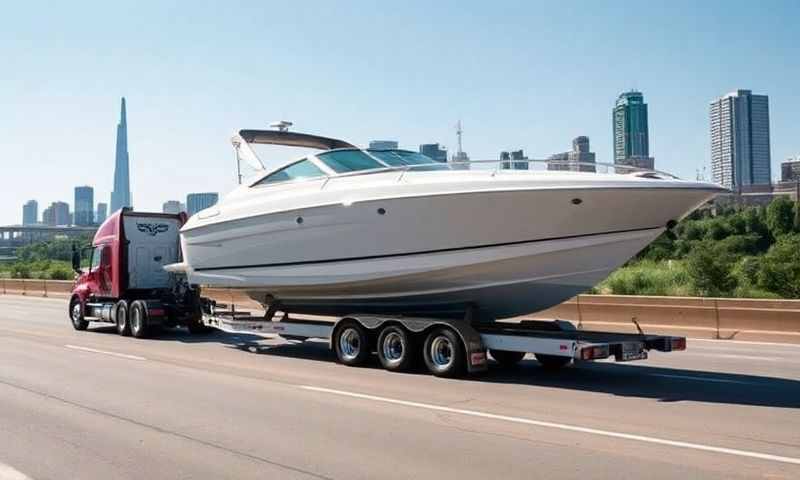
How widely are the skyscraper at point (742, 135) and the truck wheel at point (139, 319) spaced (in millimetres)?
168208

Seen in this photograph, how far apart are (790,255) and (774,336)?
8021 mm

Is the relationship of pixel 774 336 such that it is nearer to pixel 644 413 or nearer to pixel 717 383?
pixel 717 383

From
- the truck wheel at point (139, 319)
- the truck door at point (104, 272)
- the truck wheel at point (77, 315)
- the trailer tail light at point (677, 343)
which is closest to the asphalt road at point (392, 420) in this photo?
the trailer tail light at point (677, 343)

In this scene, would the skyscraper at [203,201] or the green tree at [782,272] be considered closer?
the skyscraper at [203,201]

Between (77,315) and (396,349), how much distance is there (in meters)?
11.3

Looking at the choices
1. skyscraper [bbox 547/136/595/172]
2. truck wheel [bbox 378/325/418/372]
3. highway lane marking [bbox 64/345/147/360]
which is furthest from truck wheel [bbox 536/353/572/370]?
highway lane marking [bbox 64/345/147/360]

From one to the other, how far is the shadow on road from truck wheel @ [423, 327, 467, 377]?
0.26m

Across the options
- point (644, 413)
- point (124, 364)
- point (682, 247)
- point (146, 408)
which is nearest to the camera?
point (644, 413)

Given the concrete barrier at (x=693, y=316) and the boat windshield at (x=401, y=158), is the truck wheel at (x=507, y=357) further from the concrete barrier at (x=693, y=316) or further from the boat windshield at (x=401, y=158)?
the boat windshield at (x=401, y=158)

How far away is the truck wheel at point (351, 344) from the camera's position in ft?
38.8

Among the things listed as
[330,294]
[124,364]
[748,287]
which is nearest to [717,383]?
[330,294]

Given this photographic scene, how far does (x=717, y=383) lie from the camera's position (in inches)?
395

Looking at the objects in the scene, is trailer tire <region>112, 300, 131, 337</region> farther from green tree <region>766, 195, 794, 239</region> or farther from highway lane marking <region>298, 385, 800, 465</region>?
green tree <region>766, 195, 794, 239</region>

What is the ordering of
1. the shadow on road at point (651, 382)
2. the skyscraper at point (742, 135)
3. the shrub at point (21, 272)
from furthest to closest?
the skyscraper at point (742, 135) < the shrub at point (21, 272) < the shadow on road at point (651, 382)
